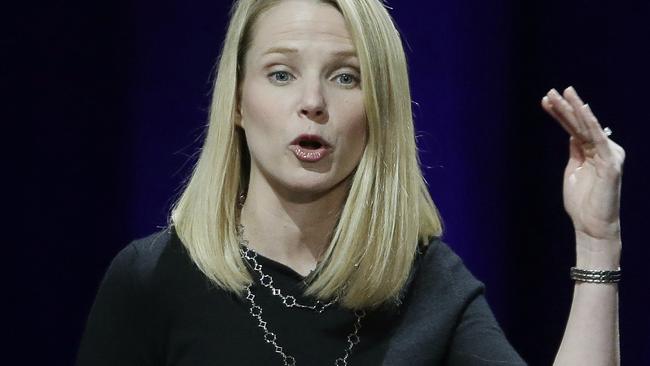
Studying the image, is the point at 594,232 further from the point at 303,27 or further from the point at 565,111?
the point at 303,27

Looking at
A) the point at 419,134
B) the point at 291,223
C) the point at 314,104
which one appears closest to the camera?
the point at 314,104

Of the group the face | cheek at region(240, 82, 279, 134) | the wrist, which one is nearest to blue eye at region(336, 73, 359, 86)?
the face

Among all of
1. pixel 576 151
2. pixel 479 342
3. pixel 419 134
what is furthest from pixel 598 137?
pixel 419 134

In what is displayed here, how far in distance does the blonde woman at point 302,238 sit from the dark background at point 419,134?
0.50 m

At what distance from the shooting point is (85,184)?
7.80ft

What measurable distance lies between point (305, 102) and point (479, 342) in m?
0.42

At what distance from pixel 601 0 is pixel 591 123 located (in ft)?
2.74

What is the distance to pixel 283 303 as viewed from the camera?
1804 millimetres

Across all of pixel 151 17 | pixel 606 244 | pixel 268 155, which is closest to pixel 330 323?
pixel 268 155

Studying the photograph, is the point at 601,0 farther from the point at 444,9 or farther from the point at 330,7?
the point at 330,7

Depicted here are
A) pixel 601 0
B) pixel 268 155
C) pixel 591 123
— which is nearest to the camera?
pixel 591 123

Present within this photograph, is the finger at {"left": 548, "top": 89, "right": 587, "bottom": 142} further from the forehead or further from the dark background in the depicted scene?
the dark background

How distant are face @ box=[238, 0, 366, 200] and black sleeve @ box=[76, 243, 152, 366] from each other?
0.25m

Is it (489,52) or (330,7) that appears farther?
(489,52)
